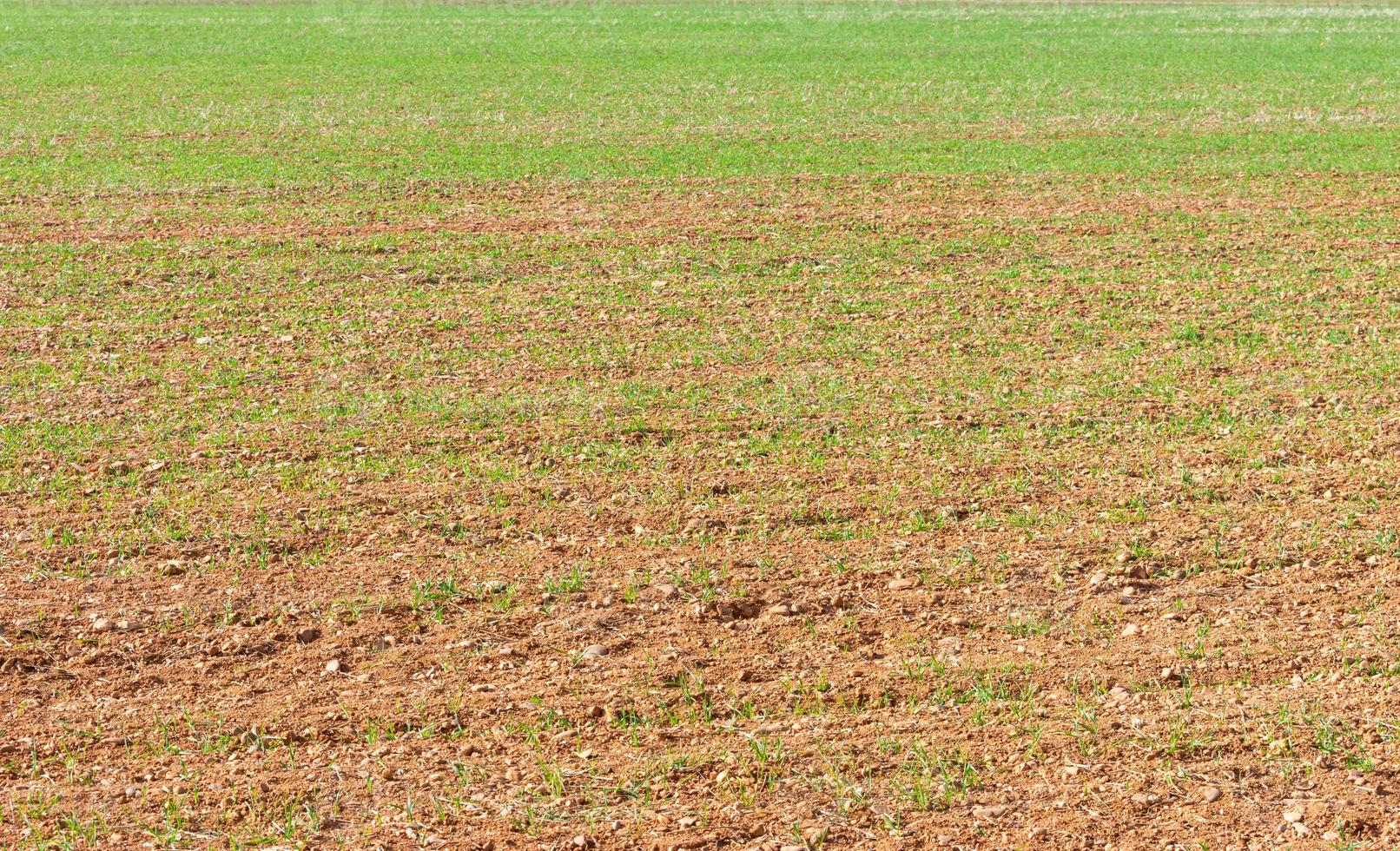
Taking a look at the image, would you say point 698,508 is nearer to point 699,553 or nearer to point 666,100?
point 699,553

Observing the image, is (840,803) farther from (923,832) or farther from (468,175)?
(468,175)

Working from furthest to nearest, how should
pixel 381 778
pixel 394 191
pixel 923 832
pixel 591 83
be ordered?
pixel 591 83, pixel 394 191, pixel 381 778, pixel 923 832

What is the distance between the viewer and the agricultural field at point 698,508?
15.6 feet

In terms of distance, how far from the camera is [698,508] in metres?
7.07

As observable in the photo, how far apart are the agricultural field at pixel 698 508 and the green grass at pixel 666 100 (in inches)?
31.5

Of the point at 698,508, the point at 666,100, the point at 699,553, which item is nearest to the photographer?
the point at 699,553

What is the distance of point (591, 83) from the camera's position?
27.7 metres

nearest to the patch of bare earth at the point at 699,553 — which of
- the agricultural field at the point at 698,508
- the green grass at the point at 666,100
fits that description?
the agricultural field at the point at 698,508

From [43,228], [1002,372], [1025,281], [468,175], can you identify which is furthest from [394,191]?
[1002,372]

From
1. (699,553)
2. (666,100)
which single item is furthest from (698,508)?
(666,100)

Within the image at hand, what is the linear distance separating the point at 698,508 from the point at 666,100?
18829mm

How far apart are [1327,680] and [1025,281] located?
674cm

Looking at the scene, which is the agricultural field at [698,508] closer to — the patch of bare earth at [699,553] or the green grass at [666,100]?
the patch of bare earth at [699,553]

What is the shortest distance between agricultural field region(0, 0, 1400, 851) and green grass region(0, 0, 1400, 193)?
0.80 metres
